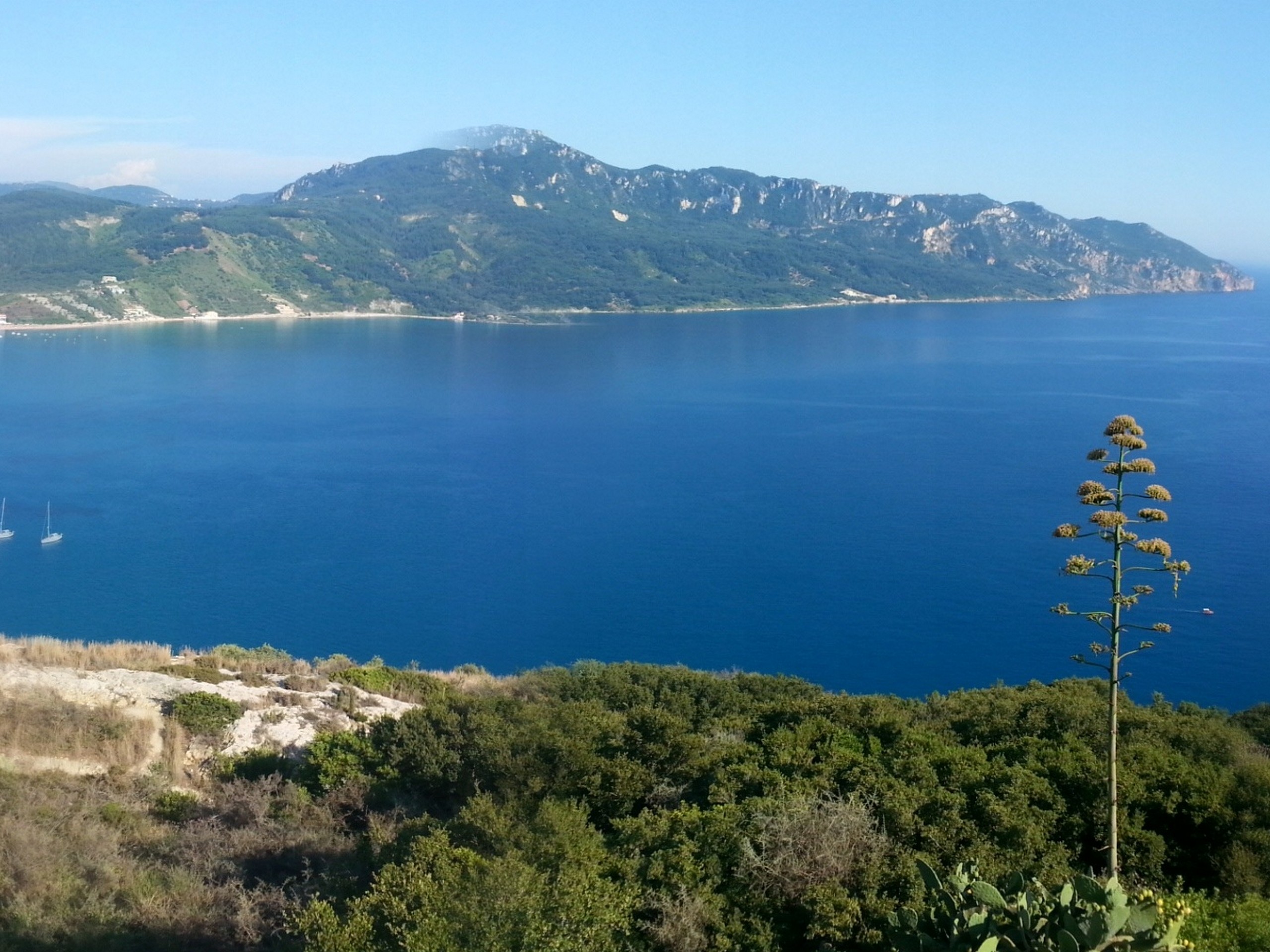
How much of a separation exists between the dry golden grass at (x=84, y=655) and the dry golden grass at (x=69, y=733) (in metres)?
2.55

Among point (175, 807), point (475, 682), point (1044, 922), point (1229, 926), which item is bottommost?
point (475, 682)

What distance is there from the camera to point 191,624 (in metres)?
26.5

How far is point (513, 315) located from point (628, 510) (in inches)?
3069

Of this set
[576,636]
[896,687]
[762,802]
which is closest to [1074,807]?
[762,802]

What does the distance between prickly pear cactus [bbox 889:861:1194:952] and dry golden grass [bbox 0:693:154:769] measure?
880 centimetres

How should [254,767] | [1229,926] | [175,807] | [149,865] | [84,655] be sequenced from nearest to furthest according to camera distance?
[1229,926]
[149,865]
[175,807]
[254,767]
[84,655]

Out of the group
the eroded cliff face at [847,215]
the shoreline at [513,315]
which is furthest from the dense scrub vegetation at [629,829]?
the eroded cliff face at [847,215]

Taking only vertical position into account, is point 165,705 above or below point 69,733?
below

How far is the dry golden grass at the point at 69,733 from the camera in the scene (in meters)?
11.1

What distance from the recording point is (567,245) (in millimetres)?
139500

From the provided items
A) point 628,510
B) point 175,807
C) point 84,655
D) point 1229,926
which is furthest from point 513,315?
point 1229,926

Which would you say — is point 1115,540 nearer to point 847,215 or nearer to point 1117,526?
point 1117,526

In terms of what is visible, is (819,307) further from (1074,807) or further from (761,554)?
(1074,807)

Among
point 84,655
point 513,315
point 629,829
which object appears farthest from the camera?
point 513,315
